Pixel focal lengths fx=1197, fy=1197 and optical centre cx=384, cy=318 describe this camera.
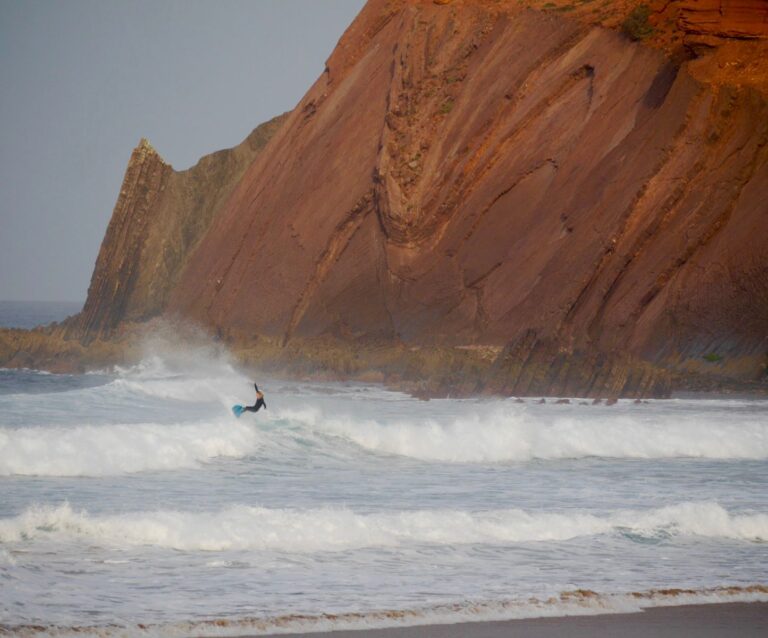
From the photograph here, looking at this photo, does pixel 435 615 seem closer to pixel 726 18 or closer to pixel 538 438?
pixel 538 438

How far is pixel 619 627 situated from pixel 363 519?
4154 mm

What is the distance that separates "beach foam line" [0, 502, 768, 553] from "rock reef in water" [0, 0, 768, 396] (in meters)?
17.1

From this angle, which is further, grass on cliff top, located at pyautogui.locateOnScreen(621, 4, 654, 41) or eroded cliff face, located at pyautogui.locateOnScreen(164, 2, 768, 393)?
grass on cliff top, located at pyautogui.locateOnScreen(621, 4, 654, 41)

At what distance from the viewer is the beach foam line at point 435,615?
9.61 metres

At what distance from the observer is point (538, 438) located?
21.9 m

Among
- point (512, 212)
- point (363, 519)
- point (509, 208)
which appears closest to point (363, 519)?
point (363, 519)

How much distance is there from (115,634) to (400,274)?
1277 inches

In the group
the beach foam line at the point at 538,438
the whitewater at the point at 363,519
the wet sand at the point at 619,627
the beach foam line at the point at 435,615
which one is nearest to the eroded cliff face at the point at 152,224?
the whitewater at the point at 363,519

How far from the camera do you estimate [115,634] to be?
952 cm

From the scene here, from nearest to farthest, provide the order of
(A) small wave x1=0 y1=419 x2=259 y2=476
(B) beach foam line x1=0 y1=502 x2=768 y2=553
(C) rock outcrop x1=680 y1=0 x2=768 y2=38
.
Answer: (B) beach foam line x1=0 y1=502 x2=768 y2=553 → (A) small wave x1=0 y1=419 x2=259 y2=476 → (C) rock outcrop x1=680 y1=0 x2=768 y2=38

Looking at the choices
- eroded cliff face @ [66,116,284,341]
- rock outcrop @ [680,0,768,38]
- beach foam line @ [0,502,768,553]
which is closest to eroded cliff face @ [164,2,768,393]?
rock outcrop @ [680,0,768,38]

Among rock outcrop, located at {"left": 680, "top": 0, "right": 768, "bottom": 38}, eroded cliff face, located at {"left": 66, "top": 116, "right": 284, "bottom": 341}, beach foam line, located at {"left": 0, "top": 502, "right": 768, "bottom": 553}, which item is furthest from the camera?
eroded cliff face, located at {"left": 66, "top": 116, "right": 284, "bottom": 341}

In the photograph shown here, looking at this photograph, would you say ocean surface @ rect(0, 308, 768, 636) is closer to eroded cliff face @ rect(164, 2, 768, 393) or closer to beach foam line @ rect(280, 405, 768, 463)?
beach foam line @ rect(280, 405, 768, 463)

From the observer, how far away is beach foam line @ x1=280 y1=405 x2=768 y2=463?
69.8 ft
